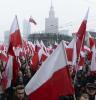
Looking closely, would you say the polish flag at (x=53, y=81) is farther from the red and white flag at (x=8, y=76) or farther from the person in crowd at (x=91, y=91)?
the red and white flag at (x=8, y=76)

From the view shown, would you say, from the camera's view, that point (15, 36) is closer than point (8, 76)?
No

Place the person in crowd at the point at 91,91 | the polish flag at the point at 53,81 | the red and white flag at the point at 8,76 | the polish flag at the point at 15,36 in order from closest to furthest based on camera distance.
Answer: the polish flag at the point at 53,81, the person in crowd at the point at 91,91, the red and white flag at the point at 8,76, the polish flag at the point at 15,36

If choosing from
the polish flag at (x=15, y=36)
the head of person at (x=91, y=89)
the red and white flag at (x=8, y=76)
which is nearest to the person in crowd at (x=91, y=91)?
the head of person at (x=91, y=89)

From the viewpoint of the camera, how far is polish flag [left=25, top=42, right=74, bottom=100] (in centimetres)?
612

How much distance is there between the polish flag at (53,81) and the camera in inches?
241

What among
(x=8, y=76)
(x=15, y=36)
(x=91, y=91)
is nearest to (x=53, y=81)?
(x=91, y=91)

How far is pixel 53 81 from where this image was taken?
620 cm

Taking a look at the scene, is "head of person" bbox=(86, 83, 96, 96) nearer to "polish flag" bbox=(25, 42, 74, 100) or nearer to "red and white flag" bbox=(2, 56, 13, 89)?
"red and white flag" bbox=(2, 56, 13, 89)

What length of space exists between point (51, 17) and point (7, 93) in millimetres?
79679

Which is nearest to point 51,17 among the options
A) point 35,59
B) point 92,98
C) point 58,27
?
point 58,27

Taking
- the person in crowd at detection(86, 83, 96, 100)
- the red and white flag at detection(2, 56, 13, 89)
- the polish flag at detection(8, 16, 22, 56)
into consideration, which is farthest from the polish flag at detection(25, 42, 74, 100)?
the polish flag at detection(8, 16, 22, 56)

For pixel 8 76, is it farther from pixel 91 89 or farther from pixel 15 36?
pixel 91 89

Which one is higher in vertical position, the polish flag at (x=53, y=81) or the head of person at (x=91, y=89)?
the polish flag at (x=53, y=81)

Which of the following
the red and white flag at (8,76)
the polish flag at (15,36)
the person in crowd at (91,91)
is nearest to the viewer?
the person in crowd at (91,91)
